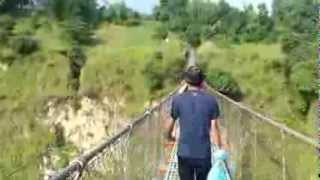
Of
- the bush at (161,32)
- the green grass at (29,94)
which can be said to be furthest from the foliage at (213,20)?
the green grass at (29,94)

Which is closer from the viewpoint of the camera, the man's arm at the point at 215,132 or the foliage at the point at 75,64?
the man's arm at the point at 215,132

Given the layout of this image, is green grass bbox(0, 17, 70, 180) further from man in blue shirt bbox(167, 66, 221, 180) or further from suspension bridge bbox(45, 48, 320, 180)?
man in blue shirt bbox(167, 66, 221, 180)

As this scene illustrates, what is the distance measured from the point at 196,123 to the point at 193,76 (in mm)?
251

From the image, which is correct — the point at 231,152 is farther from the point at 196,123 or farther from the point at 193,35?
the point at 193,35

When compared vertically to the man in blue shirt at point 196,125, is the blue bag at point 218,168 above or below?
below

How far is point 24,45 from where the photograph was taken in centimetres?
2328

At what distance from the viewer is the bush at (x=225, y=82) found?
68.1 feet

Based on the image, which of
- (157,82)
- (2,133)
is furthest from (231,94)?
(2,133)

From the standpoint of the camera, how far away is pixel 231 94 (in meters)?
21.0

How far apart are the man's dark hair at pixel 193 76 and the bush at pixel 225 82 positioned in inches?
663

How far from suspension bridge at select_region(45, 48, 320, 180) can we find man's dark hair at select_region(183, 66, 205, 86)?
480 millimetres

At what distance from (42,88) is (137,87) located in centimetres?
335

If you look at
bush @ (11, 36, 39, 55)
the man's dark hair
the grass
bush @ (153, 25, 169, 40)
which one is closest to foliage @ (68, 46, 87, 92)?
the grass

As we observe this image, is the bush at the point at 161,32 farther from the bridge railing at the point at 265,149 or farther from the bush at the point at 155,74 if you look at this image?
the bridge railing at the point at 265,149
